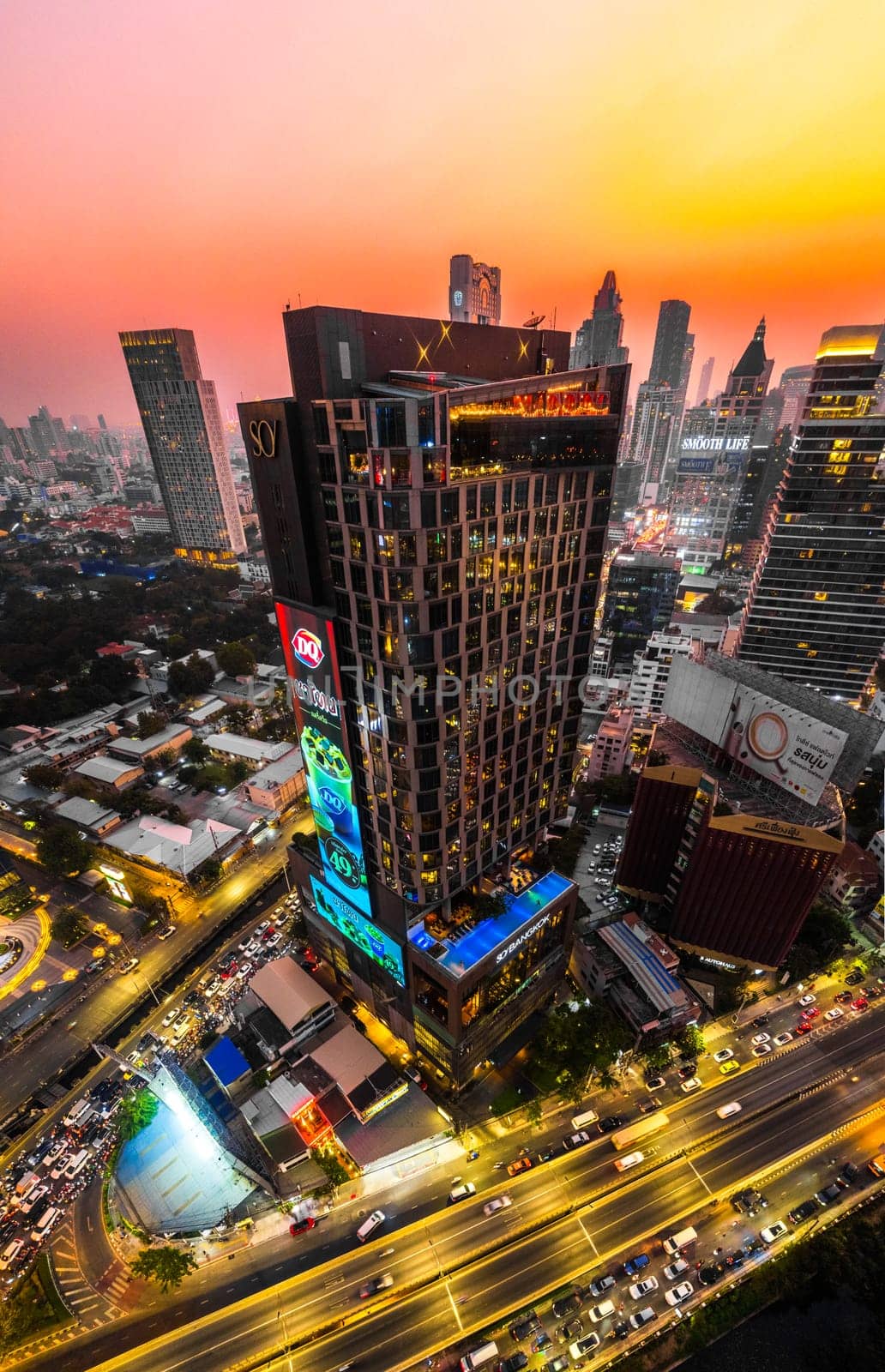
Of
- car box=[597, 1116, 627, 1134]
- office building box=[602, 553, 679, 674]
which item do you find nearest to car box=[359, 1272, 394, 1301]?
car box=[597, 1116, 627, 1134]

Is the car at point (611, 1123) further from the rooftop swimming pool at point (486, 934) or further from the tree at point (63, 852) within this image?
the tree at point (63, 852)

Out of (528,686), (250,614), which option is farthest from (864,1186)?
(250,614)

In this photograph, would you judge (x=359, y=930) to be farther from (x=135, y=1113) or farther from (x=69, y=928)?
(x=69, y=928)

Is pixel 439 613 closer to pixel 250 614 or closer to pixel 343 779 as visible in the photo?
pixel 343 779

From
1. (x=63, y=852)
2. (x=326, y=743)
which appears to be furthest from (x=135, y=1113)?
(x=326, y=743)

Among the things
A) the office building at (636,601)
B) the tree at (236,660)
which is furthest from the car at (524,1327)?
the tree at (236,660)

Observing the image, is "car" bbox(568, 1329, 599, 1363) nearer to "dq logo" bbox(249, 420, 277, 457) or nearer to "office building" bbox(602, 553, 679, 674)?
"dq logo" bbox(249, 420, 277, 457)
